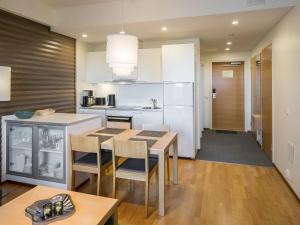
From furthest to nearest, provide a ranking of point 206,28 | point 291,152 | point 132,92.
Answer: point 132,92 < point 206,28 < point 291,152

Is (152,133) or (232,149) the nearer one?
(152,133)

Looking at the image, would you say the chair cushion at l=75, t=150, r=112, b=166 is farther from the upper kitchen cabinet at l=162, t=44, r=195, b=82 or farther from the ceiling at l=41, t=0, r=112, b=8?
the ceiling at l=41, t=0, r=112, b=8

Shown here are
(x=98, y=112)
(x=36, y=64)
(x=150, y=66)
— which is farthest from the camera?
(x=98, y=112)

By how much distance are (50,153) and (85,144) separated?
88cm

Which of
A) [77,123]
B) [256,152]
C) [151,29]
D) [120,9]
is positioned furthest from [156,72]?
[256,152]

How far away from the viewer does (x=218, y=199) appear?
2.81m

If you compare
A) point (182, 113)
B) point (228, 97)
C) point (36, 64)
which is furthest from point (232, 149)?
point (36, 64)

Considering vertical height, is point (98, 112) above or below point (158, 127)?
above

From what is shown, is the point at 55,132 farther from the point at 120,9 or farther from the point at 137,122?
the point at 120,9

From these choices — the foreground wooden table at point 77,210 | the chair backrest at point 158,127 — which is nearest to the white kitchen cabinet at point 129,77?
the chair backrest at point 158,127

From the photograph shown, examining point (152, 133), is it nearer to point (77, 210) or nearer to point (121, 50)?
point (121, 50)

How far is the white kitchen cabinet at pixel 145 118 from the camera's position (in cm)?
449

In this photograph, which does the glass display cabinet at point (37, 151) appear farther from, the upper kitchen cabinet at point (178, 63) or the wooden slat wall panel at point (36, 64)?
the upper kitchen cabinet at point (178, 63)

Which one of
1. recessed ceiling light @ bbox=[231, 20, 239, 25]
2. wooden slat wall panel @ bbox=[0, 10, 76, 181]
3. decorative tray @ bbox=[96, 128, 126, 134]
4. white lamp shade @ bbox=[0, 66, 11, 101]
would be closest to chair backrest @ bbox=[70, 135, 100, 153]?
decorative tray @ bbox=[96, 128, 126, 134]
